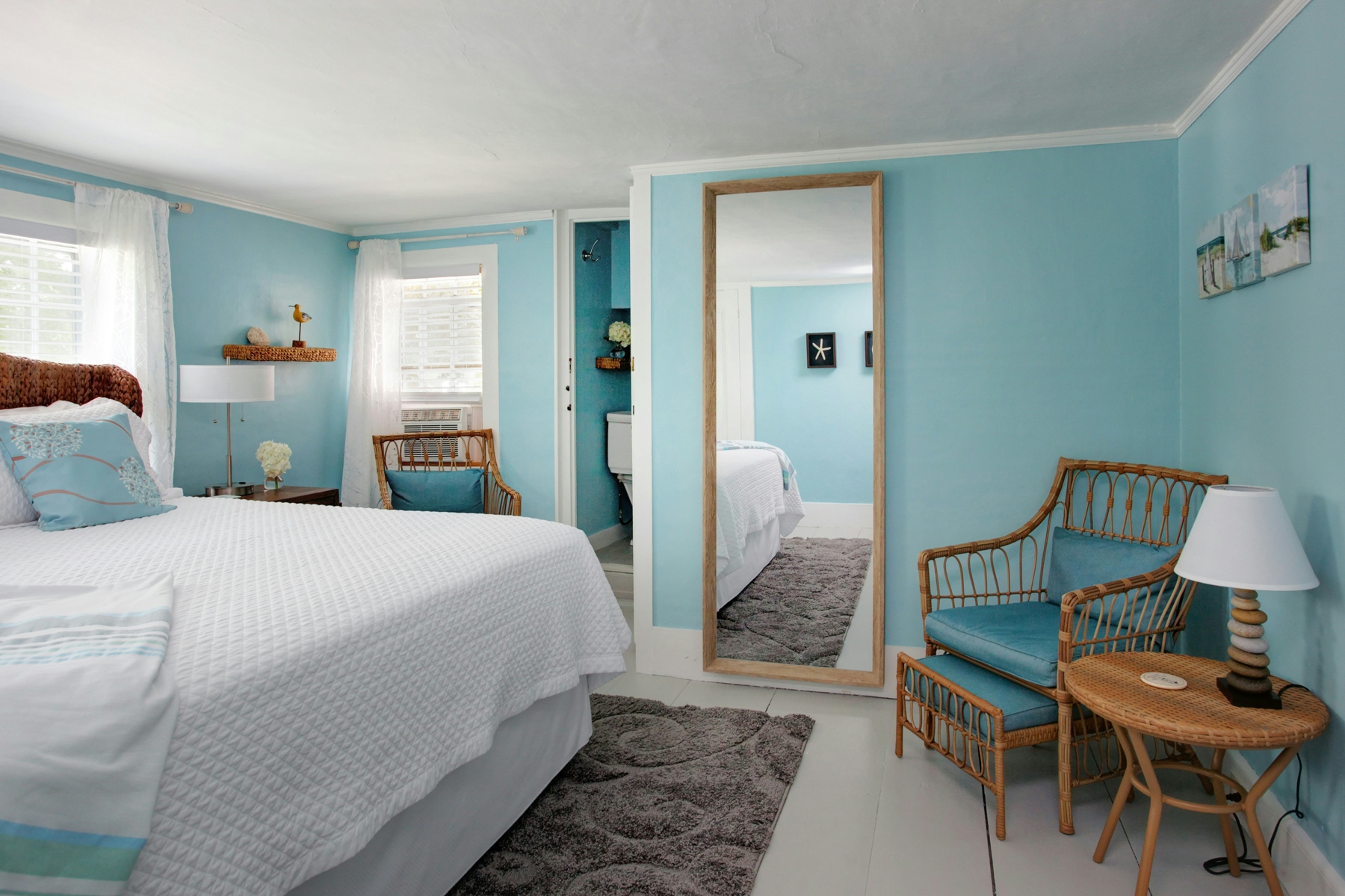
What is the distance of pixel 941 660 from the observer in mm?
2627

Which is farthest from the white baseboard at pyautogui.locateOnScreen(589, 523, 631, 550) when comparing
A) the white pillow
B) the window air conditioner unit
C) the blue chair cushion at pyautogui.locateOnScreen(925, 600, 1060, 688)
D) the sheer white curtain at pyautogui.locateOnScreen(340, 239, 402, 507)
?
the blue chair cushion at pyautogui.locateOnScreen(925, 600, 1060, 688)

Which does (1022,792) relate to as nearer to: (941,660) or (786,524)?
(941,660)

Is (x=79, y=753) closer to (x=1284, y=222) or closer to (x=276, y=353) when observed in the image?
(x=1284, y=222)

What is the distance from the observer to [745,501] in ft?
11.4

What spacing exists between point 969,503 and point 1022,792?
115 cm

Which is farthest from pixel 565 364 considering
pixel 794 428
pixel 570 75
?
pixel 570 75

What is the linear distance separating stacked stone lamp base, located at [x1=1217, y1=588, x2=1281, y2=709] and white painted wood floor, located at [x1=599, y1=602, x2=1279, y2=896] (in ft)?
1.70

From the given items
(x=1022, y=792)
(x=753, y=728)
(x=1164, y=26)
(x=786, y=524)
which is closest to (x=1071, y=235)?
(x=1164, y=26)

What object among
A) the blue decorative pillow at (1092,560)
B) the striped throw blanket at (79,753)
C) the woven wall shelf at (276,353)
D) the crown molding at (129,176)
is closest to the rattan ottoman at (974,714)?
the blue decorative pillow at (1092,560)

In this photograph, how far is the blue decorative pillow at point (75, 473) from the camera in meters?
2.43

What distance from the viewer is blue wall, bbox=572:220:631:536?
491 cm

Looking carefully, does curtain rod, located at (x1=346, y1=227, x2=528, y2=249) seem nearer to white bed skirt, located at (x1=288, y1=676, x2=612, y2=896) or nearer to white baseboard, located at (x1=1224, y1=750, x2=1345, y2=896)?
white bed skirt, located at (x1=288, y1=676, x2=612, y2=896)

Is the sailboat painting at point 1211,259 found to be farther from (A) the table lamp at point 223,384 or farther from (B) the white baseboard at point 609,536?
(A) the table lamp at point 223,384

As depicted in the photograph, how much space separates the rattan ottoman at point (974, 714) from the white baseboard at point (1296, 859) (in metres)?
0.54
